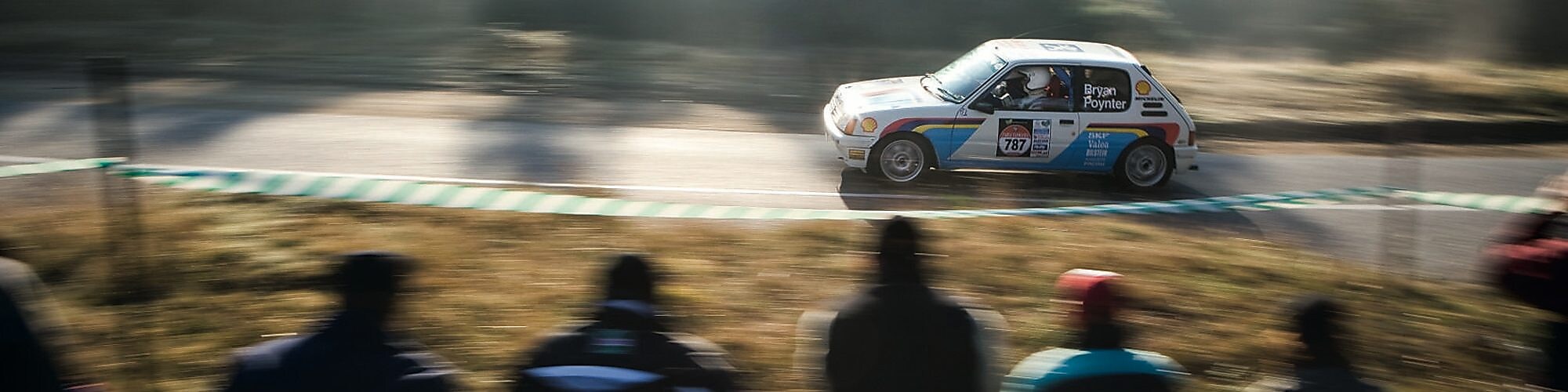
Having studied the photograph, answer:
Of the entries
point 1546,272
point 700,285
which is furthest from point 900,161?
point 1546,272

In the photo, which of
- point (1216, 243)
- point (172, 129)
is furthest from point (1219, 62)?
point (172, 129)

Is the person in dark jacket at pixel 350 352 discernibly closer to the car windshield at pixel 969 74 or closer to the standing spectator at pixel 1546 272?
the standing spectator at pixel 1546 272

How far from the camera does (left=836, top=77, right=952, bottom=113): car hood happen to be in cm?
1106

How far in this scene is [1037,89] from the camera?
11.1m

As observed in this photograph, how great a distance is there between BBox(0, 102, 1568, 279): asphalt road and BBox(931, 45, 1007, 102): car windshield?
0.86 meters

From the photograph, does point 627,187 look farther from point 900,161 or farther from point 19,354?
point 19,354

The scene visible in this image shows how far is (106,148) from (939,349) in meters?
10.4

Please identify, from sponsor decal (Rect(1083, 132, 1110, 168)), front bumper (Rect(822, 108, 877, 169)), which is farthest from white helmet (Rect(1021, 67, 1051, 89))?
front bumper (Rect(822, 108, 877, 169))

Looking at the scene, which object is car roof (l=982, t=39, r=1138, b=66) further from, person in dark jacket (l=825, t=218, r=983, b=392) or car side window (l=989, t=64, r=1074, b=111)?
person in dark jacket (l=825, t=218, r=983, b=392)

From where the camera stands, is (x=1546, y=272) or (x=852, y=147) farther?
(x=852, y=147)

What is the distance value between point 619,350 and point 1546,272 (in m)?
3.32

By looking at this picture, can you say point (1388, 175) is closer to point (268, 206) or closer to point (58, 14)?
point (268, 206)

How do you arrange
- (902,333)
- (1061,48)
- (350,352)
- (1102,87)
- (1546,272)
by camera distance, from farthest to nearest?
(1061,48) → (1102,87) → (1546,272) → (902,333) → (350,352)

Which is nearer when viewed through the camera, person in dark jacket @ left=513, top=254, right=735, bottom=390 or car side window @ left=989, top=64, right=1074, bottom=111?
person in dark jacket @ left=513, top=254, right=735, bottom=390
